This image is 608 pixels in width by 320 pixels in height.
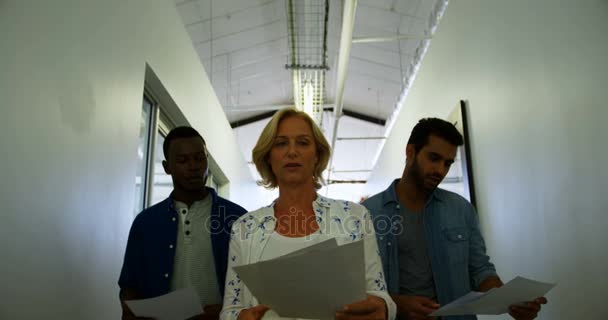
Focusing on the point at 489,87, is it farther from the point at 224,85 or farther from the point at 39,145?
the point at 224,85

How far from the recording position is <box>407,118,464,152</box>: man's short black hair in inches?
71.6

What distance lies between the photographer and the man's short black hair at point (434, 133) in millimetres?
1819

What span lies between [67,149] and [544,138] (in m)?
1.90

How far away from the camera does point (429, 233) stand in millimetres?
1740

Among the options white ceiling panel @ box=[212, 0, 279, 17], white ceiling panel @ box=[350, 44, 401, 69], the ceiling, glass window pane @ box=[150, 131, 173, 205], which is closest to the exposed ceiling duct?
the ceiling

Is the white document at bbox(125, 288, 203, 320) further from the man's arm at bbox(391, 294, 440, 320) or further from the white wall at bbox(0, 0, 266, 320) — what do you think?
the man's arm at bbox(391, 294, 440, 320)

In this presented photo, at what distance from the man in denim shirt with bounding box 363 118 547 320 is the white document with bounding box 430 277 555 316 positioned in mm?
251

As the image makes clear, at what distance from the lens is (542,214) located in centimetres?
204

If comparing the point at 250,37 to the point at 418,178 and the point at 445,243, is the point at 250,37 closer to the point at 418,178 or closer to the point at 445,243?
the point at 418,178

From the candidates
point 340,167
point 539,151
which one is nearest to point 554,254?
point 539,151

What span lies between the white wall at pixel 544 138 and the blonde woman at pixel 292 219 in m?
0.91

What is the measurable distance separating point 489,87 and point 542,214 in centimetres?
90

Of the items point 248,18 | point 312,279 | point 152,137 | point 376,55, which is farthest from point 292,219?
point 376,55

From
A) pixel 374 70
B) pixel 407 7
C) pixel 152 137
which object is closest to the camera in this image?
pixel 152 137
